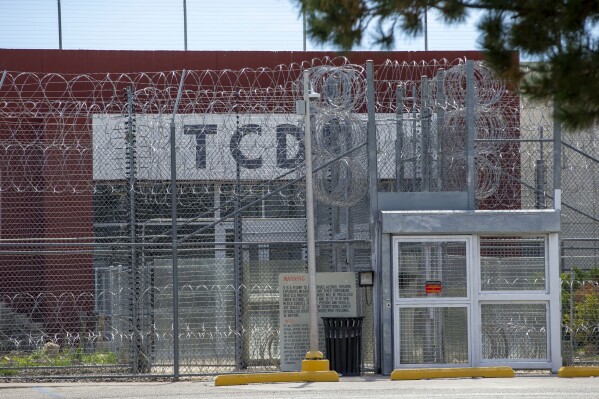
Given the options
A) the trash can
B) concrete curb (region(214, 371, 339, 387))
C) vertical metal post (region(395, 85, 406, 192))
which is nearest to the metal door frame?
the trash can

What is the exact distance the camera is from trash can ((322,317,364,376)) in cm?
1469

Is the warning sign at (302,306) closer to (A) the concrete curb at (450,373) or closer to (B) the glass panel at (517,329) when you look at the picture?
(A) the concrete curb at (450,373)

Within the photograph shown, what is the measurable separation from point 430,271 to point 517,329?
1.50 metres

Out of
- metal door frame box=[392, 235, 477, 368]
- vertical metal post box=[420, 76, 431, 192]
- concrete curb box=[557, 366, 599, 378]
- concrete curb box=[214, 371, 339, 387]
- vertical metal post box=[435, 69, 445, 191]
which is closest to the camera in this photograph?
concrete curb box=[214, 371, 339, 387]

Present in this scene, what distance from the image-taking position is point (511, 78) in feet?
25.9

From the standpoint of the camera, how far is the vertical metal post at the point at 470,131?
15.0 metres

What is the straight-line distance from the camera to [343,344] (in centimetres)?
1469

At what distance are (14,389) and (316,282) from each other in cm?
441

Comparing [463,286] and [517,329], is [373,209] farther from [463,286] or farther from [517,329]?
[517,329]

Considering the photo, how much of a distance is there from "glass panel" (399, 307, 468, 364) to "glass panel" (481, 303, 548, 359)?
0.40 meters

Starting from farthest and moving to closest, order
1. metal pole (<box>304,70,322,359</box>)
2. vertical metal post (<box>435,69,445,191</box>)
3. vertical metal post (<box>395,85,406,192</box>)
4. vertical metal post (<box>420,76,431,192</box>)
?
1. vertical metal post (<box>395,85,406,192</box>)
2. vertical metal post (<box>420,76,431,192</box>)
3. vertical metal post (<box>435,69,445,191</box>)
4. metal pole (<box>304,70,322,359</box>)

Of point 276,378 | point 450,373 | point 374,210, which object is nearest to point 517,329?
point 450,373

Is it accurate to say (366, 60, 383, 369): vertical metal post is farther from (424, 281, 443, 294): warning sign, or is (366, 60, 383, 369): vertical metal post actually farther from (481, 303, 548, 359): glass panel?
(481, 303, 548, 359): glass panel

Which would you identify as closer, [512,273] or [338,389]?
[338,389]
